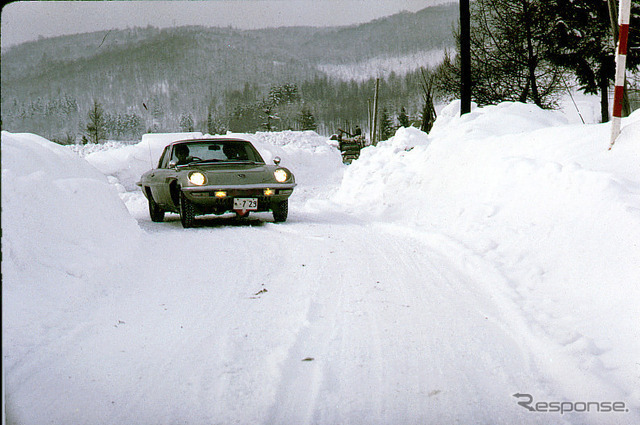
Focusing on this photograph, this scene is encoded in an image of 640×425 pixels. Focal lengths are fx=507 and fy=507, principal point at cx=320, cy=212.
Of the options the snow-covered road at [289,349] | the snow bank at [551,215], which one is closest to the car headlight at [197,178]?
the snow-covered road at [289,349]

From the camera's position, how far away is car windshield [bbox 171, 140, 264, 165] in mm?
7902

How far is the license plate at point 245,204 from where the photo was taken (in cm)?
723

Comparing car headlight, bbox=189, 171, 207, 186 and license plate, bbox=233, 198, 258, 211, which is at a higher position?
car headlight, bbox=189, 171, 207, 186

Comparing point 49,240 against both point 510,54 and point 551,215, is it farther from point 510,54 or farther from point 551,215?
point 510,54

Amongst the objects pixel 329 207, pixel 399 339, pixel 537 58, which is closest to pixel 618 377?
pixel 399 339

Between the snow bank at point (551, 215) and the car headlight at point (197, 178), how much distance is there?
2936mm

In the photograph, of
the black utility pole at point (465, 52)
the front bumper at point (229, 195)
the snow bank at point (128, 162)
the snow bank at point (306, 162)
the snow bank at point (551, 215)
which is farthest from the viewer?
the snow bank at point (306, 162)

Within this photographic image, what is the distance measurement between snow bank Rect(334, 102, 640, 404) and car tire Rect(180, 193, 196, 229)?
119 inches

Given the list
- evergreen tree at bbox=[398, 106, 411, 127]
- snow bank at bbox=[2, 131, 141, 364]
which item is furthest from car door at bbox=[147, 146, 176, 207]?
evergreen tree at bbox=[398, 106, 411, 127]

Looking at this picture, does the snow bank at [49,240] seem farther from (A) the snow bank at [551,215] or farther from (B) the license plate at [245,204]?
(A) the snow bank at [551,215]

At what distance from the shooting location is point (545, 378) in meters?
2.44

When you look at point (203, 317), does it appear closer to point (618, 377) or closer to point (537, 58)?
point (618, 377)

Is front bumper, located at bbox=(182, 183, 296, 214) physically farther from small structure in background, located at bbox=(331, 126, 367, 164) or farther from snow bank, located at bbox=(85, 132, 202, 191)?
small structure in background, located at bbox=(331, 126, 367, 164)

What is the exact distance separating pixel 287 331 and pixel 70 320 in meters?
1.33
